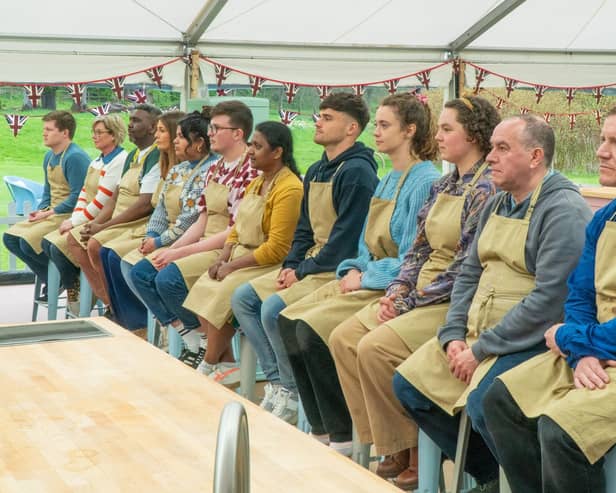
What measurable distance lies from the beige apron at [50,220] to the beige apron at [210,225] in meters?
1.97

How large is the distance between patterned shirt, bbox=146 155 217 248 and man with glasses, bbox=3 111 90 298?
136 cm

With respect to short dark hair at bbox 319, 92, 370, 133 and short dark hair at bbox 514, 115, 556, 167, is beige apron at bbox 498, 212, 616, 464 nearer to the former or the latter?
short dark hair at bbox 514, 115, 556, 167

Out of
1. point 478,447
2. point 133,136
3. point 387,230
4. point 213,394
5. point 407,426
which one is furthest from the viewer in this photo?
point 133,136

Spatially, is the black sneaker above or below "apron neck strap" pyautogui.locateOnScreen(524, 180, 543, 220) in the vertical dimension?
below

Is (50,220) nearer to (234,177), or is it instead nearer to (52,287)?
(52,287)

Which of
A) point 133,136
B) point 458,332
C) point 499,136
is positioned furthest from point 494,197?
point 133,136

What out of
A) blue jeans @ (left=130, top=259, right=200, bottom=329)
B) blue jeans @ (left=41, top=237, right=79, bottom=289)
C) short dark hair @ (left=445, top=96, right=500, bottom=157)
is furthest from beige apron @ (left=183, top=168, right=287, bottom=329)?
blue jeans @ (left=41, top=237, right=79, bottom=289)

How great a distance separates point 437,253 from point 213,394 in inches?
61.2

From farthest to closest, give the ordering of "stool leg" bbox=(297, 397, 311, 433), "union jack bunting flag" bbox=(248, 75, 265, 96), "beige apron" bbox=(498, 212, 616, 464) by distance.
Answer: "union jack bunting flag" bbox=(248, 75, 265, 96) → "stool leg" bbox=(297, 397, 311, 433) → "beige apron" bbox=(498, 212, 616, 464)

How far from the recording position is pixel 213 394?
2.11 metres

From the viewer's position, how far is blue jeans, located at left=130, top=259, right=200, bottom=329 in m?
4.91

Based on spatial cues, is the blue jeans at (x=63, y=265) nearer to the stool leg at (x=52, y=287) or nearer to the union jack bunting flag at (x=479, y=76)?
the stool leg at (x=52, y=287)

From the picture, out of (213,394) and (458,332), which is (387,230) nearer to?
(458,332)

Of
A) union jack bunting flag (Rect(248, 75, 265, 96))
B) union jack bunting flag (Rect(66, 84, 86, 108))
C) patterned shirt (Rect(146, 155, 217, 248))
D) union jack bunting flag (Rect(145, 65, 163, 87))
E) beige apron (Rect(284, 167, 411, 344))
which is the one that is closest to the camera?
beige apron (Rect(284, 167, 411, 344))
